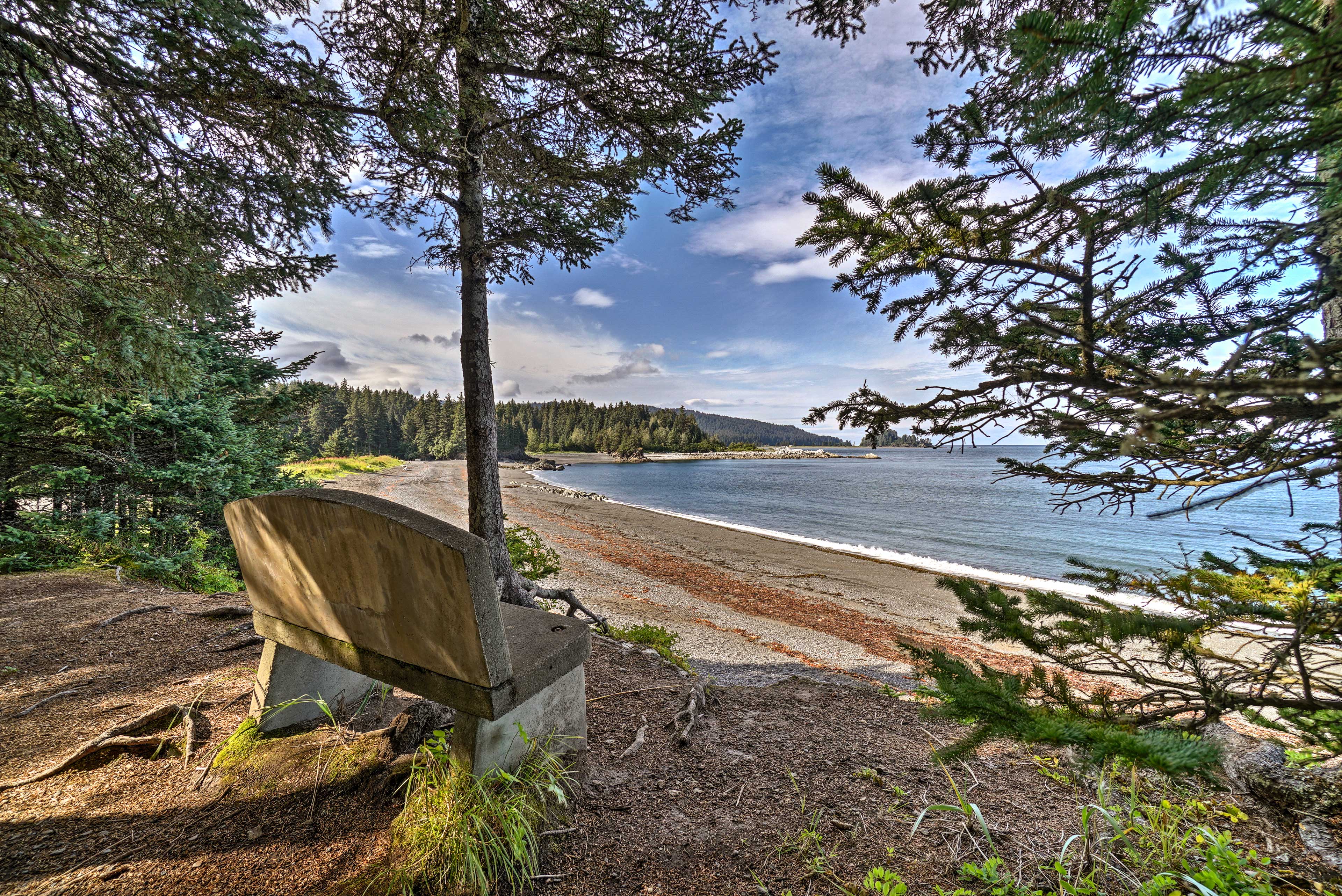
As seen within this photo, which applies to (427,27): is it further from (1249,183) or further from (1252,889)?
(1252,889)

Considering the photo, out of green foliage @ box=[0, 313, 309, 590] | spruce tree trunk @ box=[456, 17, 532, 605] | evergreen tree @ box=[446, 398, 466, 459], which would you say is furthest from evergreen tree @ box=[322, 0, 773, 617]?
evergreen tree @ box=[446, 398, 466, 459]

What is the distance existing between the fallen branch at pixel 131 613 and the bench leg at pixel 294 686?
291 cm

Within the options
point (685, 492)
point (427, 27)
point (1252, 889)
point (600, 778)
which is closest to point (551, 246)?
point (427, 27)

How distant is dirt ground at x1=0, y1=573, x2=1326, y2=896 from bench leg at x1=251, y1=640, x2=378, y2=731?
11.0 inches

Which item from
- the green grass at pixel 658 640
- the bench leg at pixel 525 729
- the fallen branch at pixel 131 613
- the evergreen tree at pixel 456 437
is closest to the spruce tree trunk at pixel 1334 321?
the bench leg at pixel 525 729

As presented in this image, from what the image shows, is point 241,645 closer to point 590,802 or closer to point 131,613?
point 131,613

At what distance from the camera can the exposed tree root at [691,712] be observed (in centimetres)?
307

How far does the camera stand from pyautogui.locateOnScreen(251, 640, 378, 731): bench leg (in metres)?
2.55

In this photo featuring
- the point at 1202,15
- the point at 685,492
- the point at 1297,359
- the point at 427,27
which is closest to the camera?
the point at 1202,15

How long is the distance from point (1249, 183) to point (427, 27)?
480 centimetres

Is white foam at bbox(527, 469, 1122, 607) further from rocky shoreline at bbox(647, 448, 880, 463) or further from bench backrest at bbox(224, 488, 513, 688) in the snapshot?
rocky shoreline at bbox(647, 448, 880, 463)

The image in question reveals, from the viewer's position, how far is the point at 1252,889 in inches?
70.1

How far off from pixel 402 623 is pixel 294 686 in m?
1.39

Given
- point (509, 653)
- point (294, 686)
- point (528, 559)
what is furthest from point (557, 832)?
point (528, 559)
